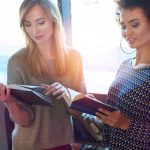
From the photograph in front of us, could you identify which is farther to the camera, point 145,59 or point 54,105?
point 54,105

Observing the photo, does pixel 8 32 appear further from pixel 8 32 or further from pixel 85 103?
pixel 85 103

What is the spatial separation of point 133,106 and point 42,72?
0.54 metres

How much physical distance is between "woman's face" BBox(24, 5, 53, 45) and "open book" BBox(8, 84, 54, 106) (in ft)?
0.93

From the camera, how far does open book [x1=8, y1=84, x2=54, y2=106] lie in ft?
4.21

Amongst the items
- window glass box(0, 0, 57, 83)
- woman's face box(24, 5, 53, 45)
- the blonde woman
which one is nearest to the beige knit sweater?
the blonde woman

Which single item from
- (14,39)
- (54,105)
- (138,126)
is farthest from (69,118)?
(14,39)

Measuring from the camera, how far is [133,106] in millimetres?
1233

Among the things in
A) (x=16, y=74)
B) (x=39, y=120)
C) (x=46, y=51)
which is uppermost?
(x=46, y=51)

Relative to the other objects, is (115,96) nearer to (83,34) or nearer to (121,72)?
(121,72)

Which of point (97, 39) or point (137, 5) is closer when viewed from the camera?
point (137, 5)

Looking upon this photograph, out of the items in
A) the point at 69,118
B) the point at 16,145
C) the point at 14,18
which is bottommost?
the point at 16,145

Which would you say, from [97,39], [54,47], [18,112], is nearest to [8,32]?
[97,39]

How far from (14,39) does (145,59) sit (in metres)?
1.39

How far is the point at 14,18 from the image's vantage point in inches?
93.6
